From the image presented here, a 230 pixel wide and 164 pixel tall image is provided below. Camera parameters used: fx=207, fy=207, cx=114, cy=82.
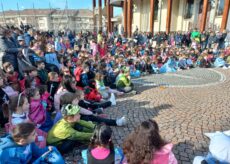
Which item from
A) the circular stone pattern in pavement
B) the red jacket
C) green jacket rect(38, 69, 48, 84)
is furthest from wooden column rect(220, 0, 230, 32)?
green jacket rect(38, 69, 48, 84)

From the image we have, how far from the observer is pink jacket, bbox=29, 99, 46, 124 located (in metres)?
3.87

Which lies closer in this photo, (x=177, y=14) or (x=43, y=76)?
(x=43, y=76)

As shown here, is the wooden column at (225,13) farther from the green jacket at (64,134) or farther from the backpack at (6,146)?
the backpack at (6,146)

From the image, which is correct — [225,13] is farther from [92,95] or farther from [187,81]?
[92,95]

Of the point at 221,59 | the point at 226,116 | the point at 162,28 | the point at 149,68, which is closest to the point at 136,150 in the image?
the point at 226,116

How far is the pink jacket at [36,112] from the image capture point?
152 inches

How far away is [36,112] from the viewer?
3922 mm

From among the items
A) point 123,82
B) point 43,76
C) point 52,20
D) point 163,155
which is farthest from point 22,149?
point 52,20

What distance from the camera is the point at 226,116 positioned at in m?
4.89

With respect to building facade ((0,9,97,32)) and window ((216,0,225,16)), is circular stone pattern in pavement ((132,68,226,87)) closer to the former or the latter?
window ((216,0,225,16))

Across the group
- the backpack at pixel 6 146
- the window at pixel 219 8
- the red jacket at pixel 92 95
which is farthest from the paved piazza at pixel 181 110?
the window at pixel 219 8

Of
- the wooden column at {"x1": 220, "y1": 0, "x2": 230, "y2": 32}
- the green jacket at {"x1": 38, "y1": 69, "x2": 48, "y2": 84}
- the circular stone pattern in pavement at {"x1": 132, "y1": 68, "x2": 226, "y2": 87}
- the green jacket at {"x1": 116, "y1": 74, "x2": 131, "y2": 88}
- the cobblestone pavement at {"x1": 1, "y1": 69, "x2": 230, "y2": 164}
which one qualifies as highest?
the wooden column at {"x1": 220, "y1": 0, "x2": 230, "y2": 32}

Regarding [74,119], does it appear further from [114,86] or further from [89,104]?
[114,86]

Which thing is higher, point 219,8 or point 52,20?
point 219,8
